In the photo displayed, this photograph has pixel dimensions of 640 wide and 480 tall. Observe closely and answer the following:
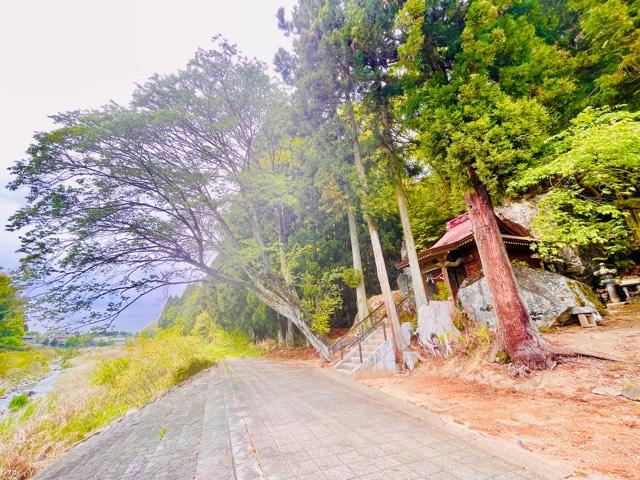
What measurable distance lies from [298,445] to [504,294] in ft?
16.9

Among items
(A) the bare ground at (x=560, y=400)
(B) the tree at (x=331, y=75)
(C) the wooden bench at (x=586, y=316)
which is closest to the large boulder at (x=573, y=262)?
(C) the wooden bench at (x=586, y=316)

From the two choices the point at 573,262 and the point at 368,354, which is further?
the point at 573,262

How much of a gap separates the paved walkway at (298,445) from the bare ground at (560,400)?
0.49 meters

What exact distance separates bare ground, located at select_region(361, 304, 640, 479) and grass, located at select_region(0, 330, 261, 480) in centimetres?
800

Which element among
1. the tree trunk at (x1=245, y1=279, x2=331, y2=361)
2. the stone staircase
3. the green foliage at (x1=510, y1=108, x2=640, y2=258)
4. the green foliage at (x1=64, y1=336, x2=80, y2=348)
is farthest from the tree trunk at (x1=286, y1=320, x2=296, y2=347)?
the green foliage at (x1=510, y1=108, x2=640, y2=258)

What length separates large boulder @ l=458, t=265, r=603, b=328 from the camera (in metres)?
8.04

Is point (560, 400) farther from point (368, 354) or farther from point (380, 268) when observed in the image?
point (380, 268)

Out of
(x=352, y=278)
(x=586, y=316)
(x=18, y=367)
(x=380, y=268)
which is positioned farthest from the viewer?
(x=18, y=367)

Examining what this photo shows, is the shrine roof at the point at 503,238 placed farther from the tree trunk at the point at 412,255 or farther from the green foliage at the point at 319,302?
the green foliage at the point at 319,302

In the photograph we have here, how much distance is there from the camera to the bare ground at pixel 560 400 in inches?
111

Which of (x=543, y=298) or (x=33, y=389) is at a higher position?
(x=543, y=298)

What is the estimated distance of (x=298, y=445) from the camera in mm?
3537

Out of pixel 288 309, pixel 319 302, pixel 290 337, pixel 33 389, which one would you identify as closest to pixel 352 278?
pixel 319 302

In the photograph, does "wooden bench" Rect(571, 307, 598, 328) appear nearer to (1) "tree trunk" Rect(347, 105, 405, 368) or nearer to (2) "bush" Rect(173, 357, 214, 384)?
(1) "tree trunk" Rect(347, 105, 405, 368)
